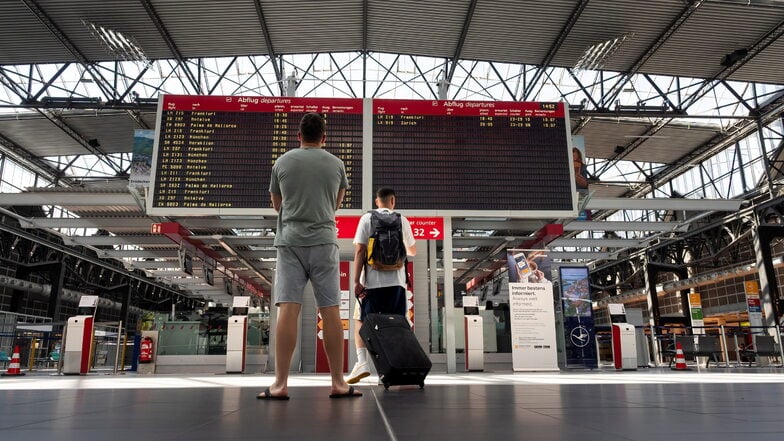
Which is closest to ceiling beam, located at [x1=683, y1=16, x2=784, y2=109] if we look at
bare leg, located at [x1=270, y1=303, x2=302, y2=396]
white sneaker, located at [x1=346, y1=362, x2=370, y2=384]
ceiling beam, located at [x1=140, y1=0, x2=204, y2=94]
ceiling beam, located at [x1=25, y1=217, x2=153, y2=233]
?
white sneaker, located at [x1=346, y1=362, x2=370, y2=384]

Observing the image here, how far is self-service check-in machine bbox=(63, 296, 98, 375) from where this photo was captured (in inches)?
409

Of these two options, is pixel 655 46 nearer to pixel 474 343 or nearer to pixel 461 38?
pixel 461 38

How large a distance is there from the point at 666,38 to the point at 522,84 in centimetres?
404

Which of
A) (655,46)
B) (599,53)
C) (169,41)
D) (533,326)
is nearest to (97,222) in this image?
(169,41)

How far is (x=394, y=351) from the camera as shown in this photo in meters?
4.05

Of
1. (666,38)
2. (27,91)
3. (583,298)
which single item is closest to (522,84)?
(666,38)

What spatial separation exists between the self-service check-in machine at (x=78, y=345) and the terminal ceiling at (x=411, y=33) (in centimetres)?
319

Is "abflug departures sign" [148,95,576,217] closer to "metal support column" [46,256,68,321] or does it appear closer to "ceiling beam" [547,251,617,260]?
"ceiling beam" [547,251,617,260]

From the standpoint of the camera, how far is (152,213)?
9.71m

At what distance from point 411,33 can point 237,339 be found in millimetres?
8943

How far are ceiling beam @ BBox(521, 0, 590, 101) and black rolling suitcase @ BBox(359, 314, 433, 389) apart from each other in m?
10.7

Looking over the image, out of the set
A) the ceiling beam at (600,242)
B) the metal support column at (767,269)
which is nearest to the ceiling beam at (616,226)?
the ceiling beam at (600,242)

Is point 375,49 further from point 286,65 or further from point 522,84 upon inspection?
point 522,84

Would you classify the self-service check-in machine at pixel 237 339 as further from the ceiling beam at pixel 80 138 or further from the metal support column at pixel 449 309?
the ceiling beam at pixel 80 138
